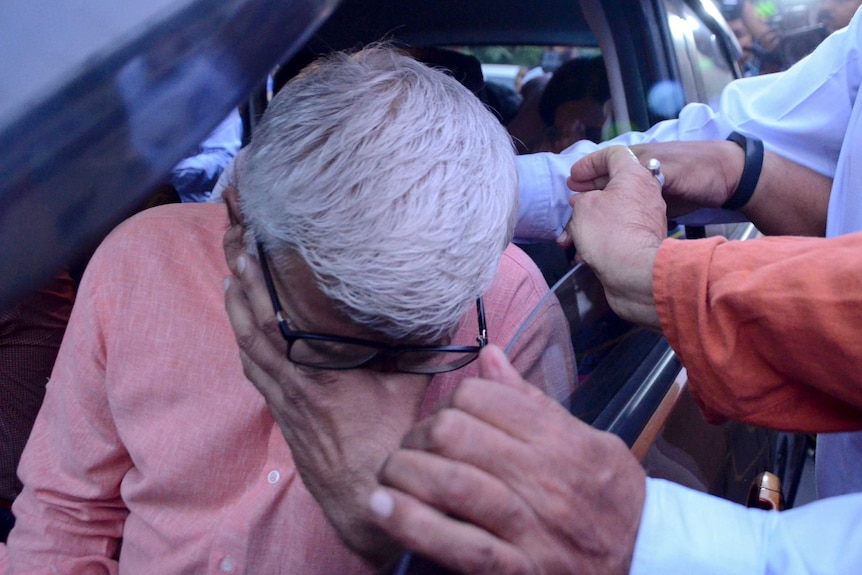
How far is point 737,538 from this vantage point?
3.24 ft

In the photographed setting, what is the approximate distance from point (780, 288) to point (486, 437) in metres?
0.56

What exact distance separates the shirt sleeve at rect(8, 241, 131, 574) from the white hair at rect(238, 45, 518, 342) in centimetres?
55

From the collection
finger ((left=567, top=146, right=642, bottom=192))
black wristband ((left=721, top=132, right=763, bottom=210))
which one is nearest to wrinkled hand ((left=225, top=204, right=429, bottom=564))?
finger ((left=567, top=146, right=642, bottom=192))

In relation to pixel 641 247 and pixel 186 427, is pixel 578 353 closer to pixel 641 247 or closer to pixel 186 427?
pixel 641 247

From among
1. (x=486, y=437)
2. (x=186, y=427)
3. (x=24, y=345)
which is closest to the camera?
(x=486, y=437)

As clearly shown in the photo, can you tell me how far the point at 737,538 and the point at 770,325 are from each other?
33 centimetres

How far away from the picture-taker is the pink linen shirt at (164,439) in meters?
1.44

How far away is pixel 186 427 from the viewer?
151cm

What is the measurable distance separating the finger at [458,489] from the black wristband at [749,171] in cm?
137

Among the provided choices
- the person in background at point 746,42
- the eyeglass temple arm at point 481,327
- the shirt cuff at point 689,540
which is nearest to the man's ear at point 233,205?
the eyeglass temple arm at point 481,327

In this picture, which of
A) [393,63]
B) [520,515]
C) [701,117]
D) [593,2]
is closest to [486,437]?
[520,515]

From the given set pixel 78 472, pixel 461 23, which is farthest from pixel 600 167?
pixel 461 23

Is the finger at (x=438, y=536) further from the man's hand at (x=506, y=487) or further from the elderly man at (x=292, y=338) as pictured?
the elderly man at (x=292, y=338)

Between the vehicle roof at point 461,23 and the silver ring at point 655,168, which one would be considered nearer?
the silver ring at point 655,168
